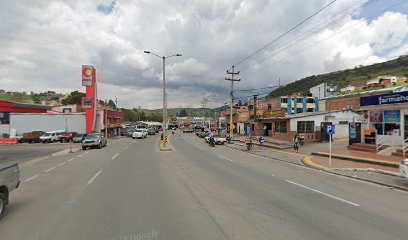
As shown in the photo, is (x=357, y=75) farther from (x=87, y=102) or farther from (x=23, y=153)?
(x=23, y=153)

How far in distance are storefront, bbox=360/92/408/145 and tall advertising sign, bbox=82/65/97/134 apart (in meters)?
47.8

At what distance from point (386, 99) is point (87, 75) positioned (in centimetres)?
5078

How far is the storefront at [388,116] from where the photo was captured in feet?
66.1

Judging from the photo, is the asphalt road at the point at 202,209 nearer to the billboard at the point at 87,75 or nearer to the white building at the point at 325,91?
the billboard at the point at 87,75

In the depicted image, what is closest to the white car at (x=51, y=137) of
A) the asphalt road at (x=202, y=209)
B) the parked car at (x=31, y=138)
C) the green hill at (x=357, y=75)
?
the parked car at (x=31, y=138)

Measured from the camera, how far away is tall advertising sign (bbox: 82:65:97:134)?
2144 inches

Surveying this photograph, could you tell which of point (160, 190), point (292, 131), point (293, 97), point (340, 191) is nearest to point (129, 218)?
point (160, 190)

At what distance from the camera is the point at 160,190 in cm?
976

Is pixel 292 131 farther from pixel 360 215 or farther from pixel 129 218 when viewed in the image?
pixel 129 218

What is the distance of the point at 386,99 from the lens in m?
21.0

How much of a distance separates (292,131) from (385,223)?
96.6 feet

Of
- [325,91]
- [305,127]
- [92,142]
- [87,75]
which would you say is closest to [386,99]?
[305,127]

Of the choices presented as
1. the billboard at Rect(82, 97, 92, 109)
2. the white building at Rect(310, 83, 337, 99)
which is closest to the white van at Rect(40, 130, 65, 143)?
the billboard at Rect(82, 97, 92, 109)

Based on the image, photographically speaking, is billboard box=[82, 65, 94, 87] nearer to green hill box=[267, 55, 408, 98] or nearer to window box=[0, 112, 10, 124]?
window box=[0, 112, 10, 124]
